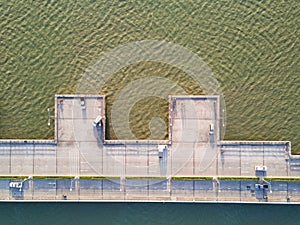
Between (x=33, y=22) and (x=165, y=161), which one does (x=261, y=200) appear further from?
(x=33, y=22)

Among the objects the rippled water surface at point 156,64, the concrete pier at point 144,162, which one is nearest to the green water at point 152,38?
the rippled water surface at point 156,64

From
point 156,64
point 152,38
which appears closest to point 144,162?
point 156,64

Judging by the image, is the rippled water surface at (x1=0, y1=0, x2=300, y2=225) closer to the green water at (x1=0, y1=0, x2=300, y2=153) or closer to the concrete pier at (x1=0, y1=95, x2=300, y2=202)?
the green water at (x1=0, y1=0, x2=300, y2=153)

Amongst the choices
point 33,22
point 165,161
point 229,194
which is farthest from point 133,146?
point 33,22

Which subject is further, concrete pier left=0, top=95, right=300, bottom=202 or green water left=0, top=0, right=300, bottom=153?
green water left=0, top=0, right=300, bottom=153

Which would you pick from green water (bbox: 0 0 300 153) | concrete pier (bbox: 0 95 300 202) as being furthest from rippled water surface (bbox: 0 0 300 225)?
concrete pier (bbox: 0 95 300 202)

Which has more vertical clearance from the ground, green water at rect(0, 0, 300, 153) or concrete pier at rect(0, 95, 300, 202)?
green water at rect(0, 0, 300, 153)
